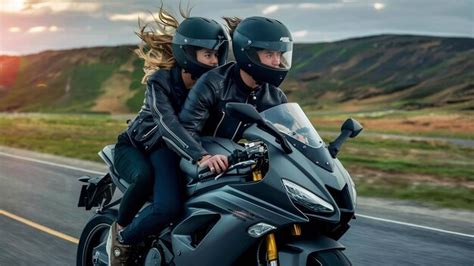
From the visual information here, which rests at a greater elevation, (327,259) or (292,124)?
(292,124)

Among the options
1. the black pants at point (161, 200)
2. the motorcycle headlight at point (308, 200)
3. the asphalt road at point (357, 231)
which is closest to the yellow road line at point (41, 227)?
the asphalt road at point (357, 231)

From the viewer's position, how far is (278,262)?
429 centimetres

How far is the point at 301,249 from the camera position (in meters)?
4.18

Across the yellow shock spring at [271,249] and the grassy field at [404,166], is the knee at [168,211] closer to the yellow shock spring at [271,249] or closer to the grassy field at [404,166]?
the yellow shock spring at [271,249]

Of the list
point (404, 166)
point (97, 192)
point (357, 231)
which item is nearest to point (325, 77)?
point (404, 166)

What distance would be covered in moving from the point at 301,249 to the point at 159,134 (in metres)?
1.56

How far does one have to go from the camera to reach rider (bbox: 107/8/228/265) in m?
5.02

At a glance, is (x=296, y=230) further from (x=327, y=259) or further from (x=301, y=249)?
(x=327, y=259)

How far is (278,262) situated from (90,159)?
15.2 m

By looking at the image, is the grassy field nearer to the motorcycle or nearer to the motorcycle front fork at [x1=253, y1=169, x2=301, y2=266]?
the motorcycle

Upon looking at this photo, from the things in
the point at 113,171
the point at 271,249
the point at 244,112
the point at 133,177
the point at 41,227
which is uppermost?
the point at 244,112

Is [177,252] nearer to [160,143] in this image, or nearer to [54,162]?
[160,143]

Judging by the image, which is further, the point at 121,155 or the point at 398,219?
the point at 398,219

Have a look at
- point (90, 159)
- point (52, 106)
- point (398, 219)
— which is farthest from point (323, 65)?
point (398, 219)
